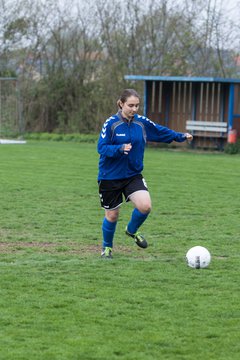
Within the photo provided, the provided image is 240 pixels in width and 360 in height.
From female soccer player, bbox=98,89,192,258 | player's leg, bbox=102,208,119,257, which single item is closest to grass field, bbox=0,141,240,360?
player's leg, bbox=102,208,119,257

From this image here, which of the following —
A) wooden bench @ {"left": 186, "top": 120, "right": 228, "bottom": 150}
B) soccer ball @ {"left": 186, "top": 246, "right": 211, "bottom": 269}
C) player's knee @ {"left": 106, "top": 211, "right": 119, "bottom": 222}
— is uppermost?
player's knee @ {"left": 106, "top": 211, "right": 119, "bottom": 222}

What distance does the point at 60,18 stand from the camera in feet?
99.0

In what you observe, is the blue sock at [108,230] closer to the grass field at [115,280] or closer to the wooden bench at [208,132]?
the grass field at [115,280]

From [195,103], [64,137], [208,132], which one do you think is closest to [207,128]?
[208,132]

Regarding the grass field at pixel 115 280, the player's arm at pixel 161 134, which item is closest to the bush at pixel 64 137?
the grass field at pixel 115 280

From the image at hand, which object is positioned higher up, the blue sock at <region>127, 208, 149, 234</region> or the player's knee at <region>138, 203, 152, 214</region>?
the player's knee at <region>138, 203, 152, 214</region>

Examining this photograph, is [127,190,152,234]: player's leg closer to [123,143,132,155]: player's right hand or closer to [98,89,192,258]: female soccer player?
[98,89,192,258]: female soccer player

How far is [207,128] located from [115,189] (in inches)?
603

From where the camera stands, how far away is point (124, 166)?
25.5 ft

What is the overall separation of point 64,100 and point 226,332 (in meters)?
24.5

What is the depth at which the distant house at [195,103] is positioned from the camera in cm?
2272

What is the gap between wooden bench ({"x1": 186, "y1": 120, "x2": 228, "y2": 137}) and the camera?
2262 cm

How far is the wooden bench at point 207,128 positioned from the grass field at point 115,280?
914cm

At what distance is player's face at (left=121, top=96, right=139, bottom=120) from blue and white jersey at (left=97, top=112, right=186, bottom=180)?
107 millimetres
